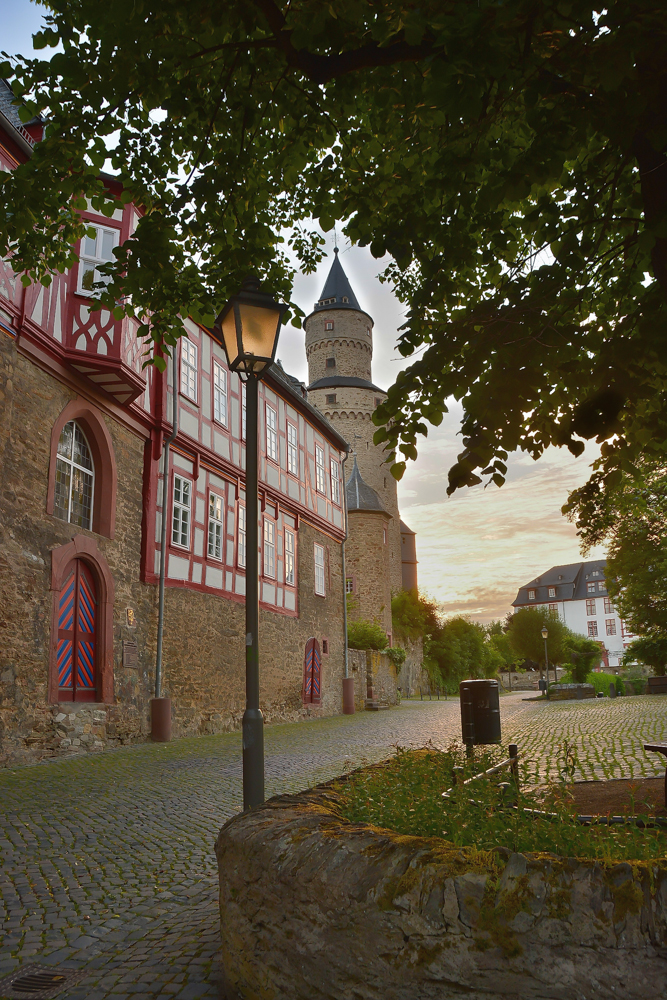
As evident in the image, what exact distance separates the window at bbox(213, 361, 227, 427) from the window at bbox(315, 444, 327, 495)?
23.6 feet

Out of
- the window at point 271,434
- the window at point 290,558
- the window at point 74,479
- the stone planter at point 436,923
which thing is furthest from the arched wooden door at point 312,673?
the stone planter at point 436,923

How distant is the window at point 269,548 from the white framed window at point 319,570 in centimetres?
364

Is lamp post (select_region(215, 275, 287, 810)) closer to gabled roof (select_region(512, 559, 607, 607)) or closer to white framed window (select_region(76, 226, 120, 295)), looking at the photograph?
white framed window (select_region(76, 226, 120, 295))

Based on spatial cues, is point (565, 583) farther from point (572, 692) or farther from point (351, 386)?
point (572, 692)

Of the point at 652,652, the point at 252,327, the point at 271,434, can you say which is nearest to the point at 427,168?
the point at 252,327

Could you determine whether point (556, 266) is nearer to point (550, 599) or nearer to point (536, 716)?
point (536, 716)

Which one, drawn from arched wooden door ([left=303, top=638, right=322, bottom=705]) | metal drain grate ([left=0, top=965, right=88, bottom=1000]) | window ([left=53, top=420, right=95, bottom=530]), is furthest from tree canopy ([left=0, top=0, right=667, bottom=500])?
arched wooden door ([left=303, top=638, right=322, bottom=705])

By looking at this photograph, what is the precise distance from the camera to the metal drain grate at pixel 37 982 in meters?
3.33

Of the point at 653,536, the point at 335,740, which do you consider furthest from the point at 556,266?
the point at 653,536

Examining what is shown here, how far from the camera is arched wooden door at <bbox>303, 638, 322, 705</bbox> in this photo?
23.0 m

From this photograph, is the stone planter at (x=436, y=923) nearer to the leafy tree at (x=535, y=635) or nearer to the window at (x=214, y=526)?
the window at (x=214, y=526)

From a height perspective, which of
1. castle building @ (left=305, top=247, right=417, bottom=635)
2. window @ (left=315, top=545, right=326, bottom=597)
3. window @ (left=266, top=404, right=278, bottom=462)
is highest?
castle building @ (left=305, top=247, right=417, bottom=635)

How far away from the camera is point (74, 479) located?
13070 mm

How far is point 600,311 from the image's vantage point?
6547 mm
